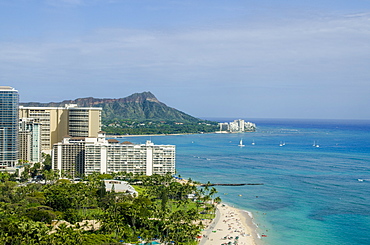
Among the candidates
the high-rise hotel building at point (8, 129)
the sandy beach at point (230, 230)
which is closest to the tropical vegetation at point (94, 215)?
the sandy beach at point (230, 230)

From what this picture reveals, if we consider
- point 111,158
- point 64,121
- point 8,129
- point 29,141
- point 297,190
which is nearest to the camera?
point 297,190

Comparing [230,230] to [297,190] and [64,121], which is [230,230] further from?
[64,121]

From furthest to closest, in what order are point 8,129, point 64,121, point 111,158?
point 64,121 < point 111,158 < point 8,129

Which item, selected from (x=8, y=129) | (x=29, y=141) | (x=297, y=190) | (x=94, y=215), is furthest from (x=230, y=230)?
(x=29, y=141)

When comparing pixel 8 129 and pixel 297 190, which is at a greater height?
pixel 8 129

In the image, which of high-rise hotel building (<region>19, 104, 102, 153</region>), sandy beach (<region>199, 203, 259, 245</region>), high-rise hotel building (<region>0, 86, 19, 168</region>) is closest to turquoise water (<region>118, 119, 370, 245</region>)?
sandy beach (<region>199, 203, 259, 245</region>)

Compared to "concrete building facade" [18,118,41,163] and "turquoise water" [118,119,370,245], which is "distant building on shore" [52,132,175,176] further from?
"concrete building facade" [18,118,41,163]
